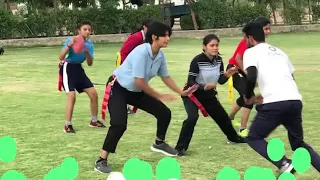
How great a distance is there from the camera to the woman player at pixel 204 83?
5.49 meters

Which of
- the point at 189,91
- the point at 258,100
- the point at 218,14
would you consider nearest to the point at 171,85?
the point at 189,91

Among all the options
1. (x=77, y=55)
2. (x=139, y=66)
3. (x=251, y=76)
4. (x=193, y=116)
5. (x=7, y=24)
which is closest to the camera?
(x=251, y=76)

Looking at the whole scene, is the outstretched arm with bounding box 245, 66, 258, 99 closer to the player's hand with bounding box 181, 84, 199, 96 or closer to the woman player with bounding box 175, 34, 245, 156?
the player's hand with bounding box 181, 84, 199, 96

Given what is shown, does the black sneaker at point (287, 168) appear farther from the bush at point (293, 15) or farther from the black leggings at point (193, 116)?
the bush at point (293, 15)

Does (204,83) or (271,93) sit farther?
(204,83)

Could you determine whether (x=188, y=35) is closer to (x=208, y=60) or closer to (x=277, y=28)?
(x=277, y=28)

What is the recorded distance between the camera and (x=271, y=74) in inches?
169

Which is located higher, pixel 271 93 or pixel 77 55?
pixel 77 55

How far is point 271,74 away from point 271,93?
156mm

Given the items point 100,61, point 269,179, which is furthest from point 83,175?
point 100,61

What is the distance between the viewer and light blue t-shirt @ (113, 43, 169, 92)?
4.71 meters

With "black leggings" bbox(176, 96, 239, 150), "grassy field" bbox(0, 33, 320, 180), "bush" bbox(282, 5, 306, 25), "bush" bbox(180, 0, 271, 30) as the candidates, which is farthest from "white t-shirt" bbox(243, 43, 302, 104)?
"bush" bbox(282, 5, 306, 25)

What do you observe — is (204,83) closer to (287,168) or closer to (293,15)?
(287,168)

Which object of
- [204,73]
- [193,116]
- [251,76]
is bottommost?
[193,116]
